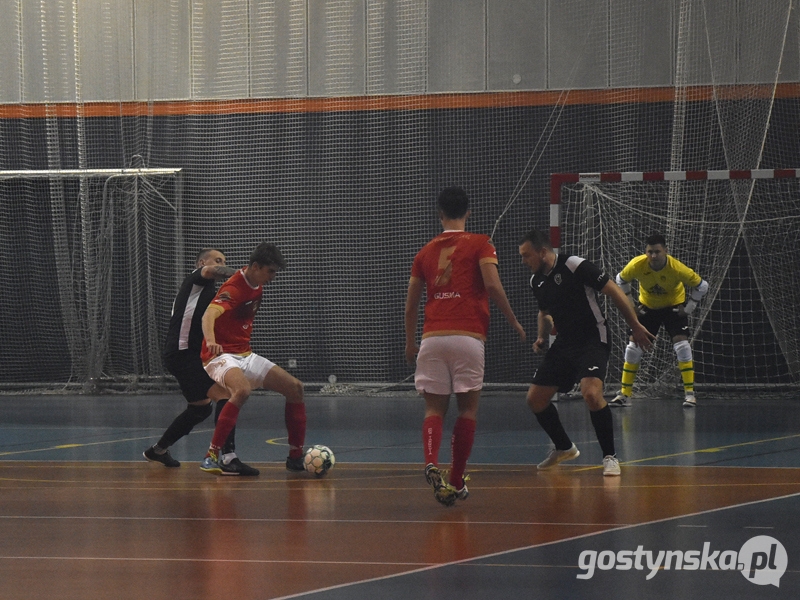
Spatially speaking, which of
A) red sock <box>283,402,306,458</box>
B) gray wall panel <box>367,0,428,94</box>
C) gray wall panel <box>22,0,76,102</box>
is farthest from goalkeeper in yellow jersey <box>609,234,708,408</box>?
gray wall panel <box>22,0,76,102</box>

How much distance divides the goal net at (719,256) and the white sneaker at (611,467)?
7.58 meters

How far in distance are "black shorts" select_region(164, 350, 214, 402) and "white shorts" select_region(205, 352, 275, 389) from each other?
1.89 feet

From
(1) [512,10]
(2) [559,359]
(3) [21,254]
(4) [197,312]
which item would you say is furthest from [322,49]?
(2) [559,359]

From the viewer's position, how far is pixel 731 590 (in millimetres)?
4797

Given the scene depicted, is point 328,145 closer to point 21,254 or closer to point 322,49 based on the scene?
point 322,49

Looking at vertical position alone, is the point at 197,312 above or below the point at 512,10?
below

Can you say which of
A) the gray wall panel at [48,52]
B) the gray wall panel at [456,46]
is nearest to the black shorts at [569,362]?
the gray wall panel at [456,46]

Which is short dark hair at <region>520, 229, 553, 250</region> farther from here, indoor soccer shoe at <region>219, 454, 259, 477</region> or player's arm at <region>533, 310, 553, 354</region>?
indoor soccer shoe at <region>219, 454, 259, 477</region>

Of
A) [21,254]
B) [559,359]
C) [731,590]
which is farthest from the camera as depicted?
[21,254]

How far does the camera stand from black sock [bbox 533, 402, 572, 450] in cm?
885

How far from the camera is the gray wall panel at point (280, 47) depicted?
17.6 meters

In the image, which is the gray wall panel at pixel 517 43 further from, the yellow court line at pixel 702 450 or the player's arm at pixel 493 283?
the player's arm at pixel 493 283

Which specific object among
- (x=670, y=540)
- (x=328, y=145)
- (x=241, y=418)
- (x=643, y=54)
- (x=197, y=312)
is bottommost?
(x=241, y=418)

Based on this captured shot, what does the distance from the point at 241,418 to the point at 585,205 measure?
568 cm
